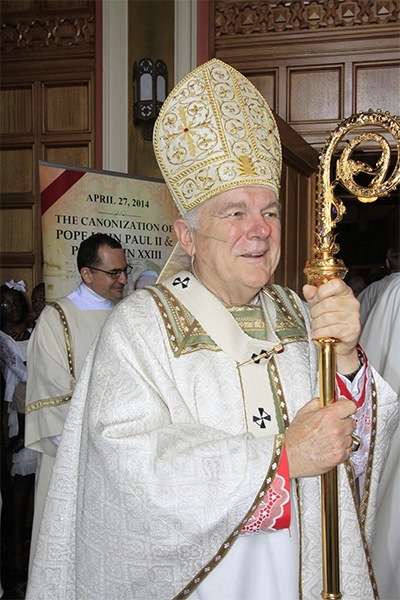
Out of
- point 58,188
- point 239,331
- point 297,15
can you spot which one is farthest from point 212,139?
point 297,15

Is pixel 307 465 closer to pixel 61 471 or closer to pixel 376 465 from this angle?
pixel 376 465

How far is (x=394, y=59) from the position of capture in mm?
4984

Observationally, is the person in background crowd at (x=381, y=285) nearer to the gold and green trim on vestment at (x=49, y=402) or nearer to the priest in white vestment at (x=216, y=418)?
the gold and green trim on vestment at (x=49, y=402)

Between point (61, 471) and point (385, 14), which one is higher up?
point (385, 14)

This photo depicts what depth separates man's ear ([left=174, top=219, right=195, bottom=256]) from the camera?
2031 mm

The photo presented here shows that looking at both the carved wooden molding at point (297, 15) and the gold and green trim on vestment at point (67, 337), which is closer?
the gold and green trim on vestment at point (67, 337)

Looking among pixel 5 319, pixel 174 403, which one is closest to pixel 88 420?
pixel 174 403

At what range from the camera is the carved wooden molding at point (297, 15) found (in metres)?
4.98

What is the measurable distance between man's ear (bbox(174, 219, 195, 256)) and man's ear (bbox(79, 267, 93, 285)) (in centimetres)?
211

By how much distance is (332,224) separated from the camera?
5.28 feet

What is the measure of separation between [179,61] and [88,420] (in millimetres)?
3918

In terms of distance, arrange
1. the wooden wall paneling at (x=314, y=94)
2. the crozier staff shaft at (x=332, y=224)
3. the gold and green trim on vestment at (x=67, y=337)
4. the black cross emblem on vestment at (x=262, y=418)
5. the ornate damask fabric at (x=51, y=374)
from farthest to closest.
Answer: the wooden wall paneling at (x=314, y=94) < the gold and green trim on vestment at (x=67, y=337) < the ornate damask fabric at (x=51, y=374) < the black cross emblem on vestment at (x=262, y=418) < the crozier staff shaft at (x=332, y=224)

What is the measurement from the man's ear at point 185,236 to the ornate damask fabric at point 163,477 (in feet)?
0.48

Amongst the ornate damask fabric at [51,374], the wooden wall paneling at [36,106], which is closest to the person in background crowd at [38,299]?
the wooden wall paneling at [36,106]
